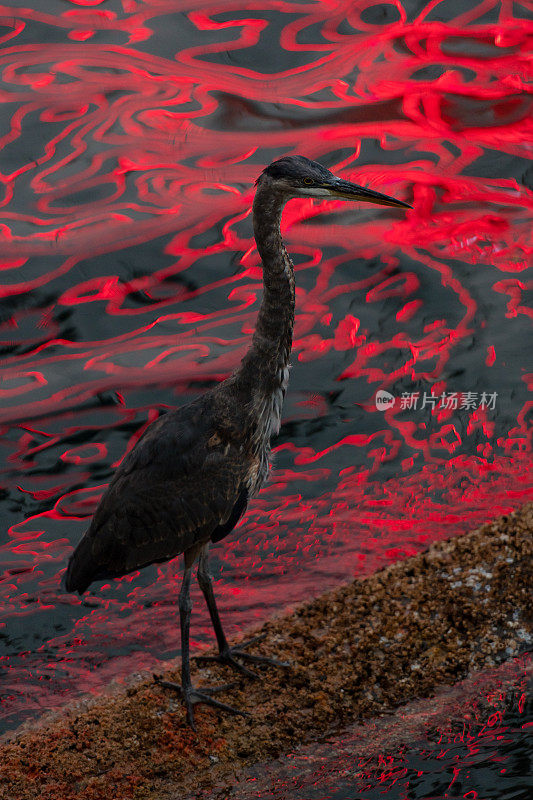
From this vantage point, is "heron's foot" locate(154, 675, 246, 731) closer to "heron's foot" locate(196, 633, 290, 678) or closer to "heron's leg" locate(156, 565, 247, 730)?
"heron's leg" locate(156, 565, 247, 730)

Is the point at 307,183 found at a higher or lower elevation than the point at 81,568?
higher

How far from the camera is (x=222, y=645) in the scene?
655 centimetres

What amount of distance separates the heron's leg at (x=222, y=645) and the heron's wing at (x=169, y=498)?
0.39 meters

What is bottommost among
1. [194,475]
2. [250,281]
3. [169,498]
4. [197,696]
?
[197,696]

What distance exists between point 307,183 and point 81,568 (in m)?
2.83

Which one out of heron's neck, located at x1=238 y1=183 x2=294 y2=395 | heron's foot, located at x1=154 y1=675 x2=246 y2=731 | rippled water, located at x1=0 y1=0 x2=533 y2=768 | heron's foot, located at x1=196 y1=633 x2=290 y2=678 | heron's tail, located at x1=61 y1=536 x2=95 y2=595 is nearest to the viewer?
heron's neck, located at x1=238 y1=183 x2=294 y2=395

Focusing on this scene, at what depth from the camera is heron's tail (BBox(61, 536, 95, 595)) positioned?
20.6ft

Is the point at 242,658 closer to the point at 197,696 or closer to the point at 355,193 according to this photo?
the point at 197,696

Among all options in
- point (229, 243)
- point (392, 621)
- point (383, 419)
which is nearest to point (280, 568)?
point (392, 621)

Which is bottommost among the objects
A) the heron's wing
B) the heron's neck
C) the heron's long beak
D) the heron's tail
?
the heron's tail

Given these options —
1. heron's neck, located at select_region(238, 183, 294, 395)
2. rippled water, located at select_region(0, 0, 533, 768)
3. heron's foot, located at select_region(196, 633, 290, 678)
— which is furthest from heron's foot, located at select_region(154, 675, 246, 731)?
heron's neck, located at select_region(238, 183, 294, 395)

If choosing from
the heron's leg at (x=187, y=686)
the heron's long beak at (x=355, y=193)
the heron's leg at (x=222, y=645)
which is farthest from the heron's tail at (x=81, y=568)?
the heron's long beak at (x=355, y=193)

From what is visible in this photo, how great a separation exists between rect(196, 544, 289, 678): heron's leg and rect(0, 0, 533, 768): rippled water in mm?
473

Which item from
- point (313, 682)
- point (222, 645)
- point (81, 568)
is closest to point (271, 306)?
point (81, 568)
